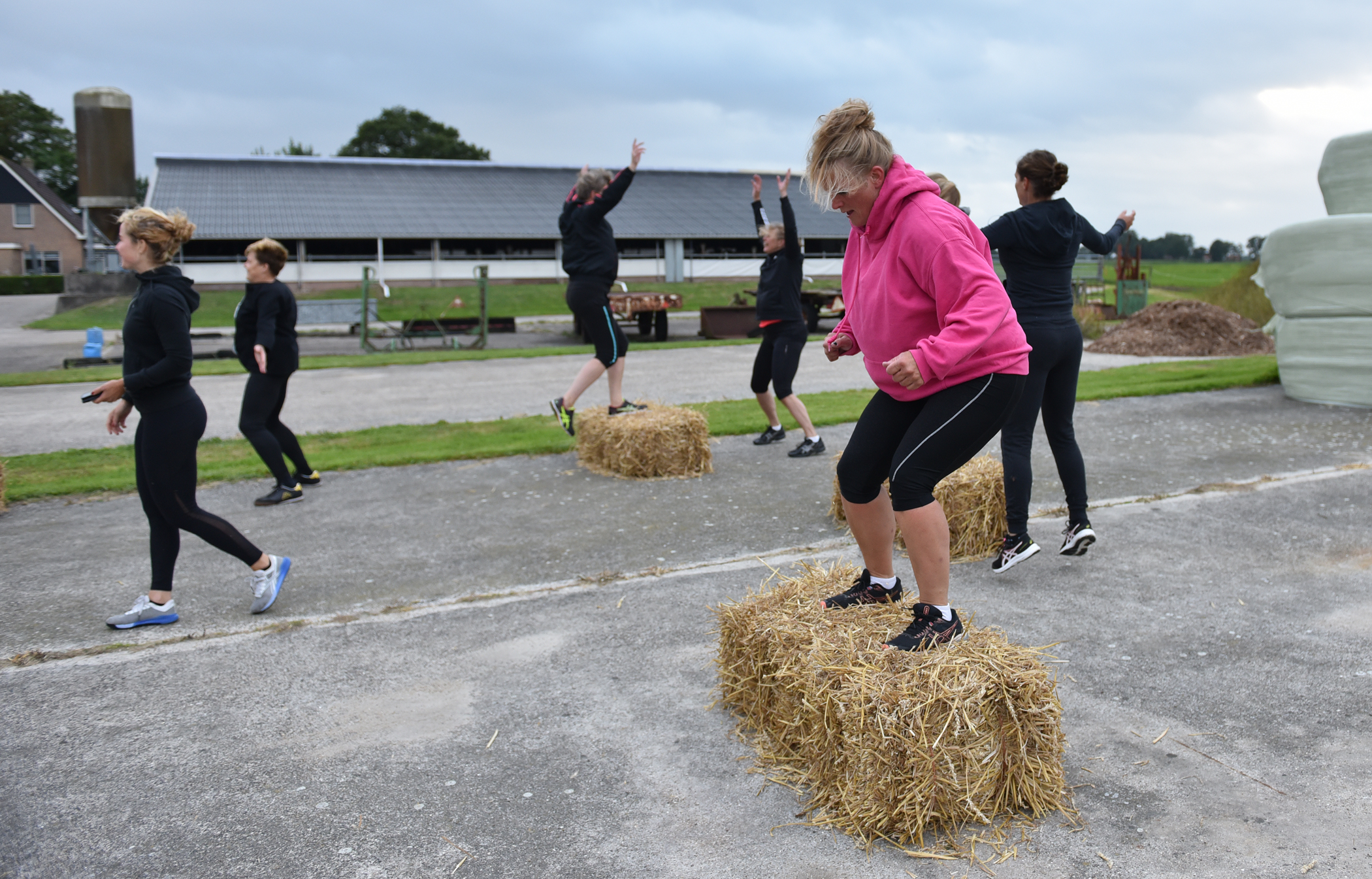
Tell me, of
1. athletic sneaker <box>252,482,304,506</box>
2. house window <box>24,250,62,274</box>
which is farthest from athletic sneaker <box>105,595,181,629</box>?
house window <box>24,250,62,274</box>

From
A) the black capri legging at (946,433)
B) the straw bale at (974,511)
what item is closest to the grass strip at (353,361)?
the straw bale at (974,511)

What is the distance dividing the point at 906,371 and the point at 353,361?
53.7ft

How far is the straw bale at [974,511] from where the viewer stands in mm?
5535

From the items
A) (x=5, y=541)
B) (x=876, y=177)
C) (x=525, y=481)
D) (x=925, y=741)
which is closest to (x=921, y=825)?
(x=925, y=741)

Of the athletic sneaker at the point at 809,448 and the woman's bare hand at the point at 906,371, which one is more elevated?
the woman's bare hand at the point at 906,371

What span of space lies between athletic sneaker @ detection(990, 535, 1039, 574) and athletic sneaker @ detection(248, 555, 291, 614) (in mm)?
3837

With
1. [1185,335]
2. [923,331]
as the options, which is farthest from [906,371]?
[1185,335]

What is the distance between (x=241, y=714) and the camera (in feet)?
12.5

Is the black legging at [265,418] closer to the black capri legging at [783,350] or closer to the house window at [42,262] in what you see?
the black capri legging at [783,350]

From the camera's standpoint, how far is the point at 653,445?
25.8ft

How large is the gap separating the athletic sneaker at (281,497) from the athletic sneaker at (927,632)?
555cm

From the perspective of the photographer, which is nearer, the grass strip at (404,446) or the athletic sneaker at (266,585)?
the athletic sneaker at (266,585)

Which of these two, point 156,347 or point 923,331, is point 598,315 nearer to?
point 156,347

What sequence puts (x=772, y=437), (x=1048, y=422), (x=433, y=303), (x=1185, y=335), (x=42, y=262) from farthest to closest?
(x=42, y=262) → (x=433, y=303) → (x=1185, y=335) → (x=772, y=437) → (x=1048, y=422)
